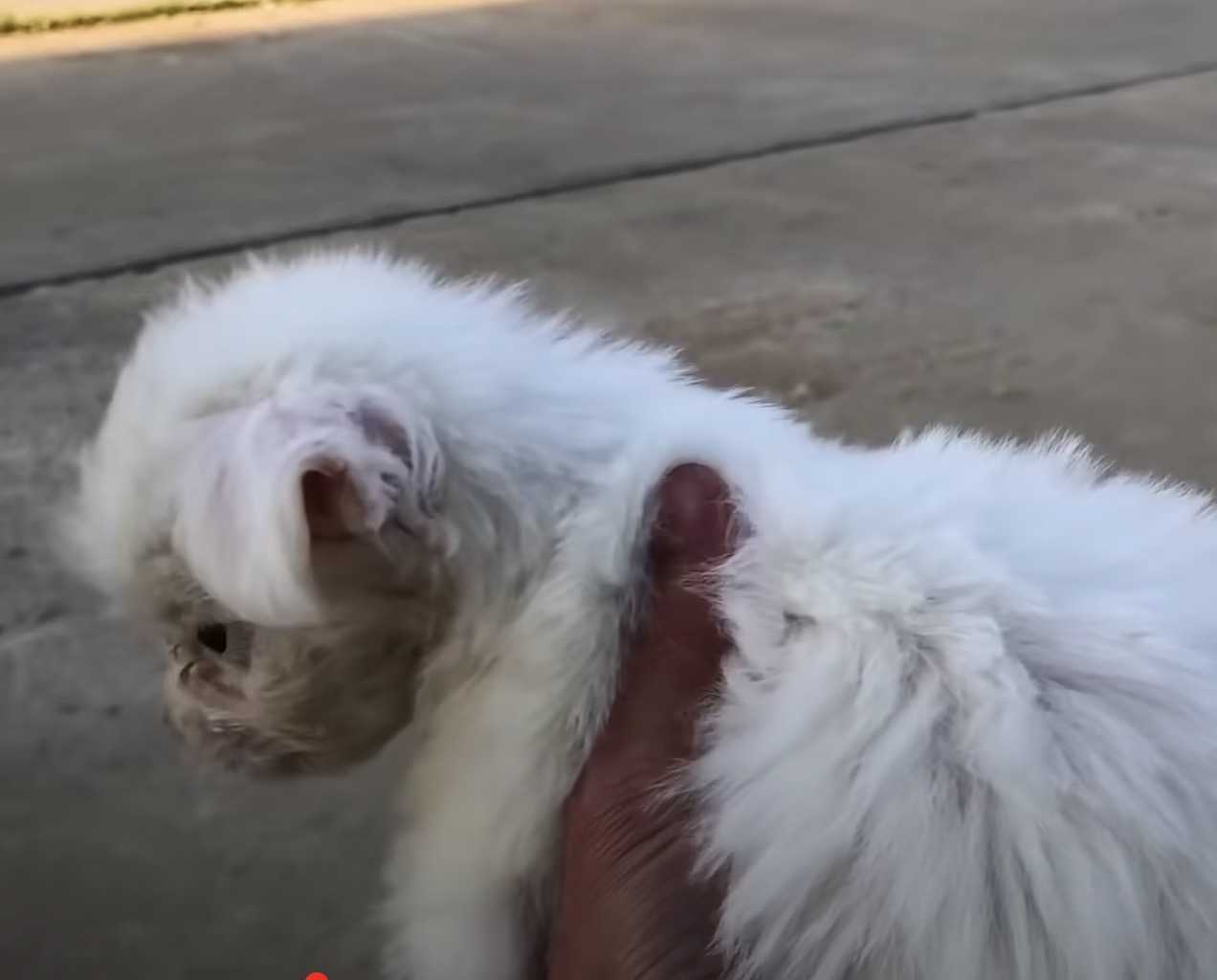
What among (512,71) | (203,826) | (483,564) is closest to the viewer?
(483,564)

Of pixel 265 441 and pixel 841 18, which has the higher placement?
pixel 841 18

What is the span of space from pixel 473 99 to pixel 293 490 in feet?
11.4

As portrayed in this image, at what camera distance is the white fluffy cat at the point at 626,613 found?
3.08 feet

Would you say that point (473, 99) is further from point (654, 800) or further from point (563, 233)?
point (654, 800)

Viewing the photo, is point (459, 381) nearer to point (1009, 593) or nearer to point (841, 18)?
point (1009, 593)

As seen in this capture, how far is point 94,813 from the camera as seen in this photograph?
1788 millimetres

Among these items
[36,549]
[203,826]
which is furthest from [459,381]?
[36,549]

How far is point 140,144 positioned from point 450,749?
3.06 meters

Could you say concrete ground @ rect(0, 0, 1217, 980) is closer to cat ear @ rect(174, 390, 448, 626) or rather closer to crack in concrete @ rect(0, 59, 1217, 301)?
crack in concrete @ rect(0, 59, 1217, 301)

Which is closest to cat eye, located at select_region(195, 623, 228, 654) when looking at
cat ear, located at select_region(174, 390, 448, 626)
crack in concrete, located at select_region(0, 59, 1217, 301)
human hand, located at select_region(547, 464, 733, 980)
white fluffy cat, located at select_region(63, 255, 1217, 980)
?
white fluffy cat, located at select_region(63, 255, 1217, 980)

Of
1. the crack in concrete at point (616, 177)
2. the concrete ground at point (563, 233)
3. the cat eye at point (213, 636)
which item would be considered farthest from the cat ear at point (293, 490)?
the crack in concrete at point (616, 177)

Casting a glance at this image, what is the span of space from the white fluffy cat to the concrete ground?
38 cm

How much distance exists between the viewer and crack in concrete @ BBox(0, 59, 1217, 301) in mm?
3154

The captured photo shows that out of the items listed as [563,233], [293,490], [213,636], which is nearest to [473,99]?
[563,233]
